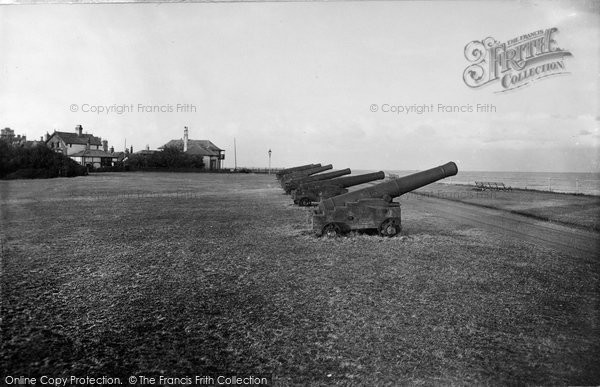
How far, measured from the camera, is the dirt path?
26.4ft

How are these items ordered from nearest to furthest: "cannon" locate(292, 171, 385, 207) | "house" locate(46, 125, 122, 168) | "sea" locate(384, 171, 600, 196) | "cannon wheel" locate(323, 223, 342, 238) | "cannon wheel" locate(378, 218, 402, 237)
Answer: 1. "cannon wheel" locate(323, 223, 342, 238)
2. "cannon wheel" locate(378, 218, 402, 237)
3. "cannon" locate(292, 171, 385, 207)
4. "sea" locate(384, 171, 600, 196)
5. "house" locate(46, 125, 122, 168)

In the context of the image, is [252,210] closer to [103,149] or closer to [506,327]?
[506,327]

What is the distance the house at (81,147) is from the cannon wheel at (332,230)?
190 feet

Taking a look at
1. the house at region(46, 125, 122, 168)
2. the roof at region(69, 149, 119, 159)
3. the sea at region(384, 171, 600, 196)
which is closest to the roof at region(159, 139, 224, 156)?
the roof at region(69, 149, 119, 159)

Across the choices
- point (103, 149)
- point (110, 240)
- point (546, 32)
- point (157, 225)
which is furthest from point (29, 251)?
point (103, 149)

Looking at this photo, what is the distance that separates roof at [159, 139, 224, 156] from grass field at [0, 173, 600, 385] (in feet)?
199

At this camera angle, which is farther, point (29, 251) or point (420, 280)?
point (29, 251)

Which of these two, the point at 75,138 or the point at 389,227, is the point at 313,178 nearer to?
the point at 389,227

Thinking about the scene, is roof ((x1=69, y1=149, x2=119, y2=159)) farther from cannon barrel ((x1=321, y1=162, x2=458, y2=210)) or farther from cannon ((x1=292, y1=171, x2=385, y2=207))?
cannon barrel ((x1=321, y1=162, x2=458, y2=210))

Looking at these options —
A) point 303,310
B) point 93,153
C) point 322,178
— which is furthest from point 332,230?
point 93,153

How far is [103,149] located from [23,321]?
6995 centimetres

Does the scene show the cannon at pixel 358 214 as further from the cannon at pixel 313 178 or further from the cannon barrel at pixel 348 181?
the cannon at pixel 313 178

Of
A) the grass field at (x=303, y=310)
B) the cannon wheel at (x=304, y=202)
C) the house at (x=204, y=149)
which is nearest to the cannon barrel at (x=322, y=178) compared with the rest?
the cannon wheel at (x=304, y=202)

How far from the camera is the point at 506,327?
4.09 metres
